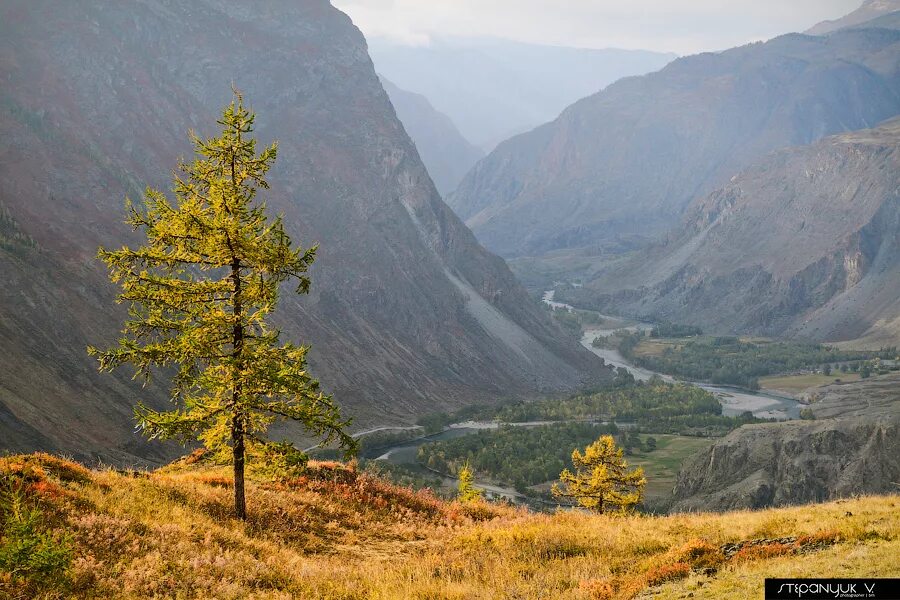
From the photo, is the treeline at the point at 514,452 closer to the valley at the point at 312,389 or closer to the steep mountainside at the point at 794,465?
the valley at the point at 312,389

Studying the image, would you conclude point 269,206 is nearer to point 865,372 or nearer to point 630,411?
point 630,411

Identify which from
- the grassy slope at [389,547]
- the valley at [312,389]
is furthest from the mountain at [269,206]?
the grassy slope at [389,547]

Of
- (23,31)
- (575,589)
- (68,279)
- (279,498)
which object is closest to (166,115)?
(23,31)

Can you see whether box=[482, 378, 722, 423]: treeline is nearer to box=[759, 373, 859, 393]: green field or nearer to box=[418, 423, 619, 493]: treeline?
box=[418, 423, 619, 493]: treeline

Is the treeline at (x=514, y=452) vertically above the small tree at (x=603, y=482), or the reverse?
the small tree at (x=603, y=482)

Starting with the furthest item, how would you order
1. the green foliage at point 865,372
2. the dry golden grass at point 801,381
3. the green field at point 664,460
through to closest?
the dry golden grass at point 801,381
the green foliage at point 865,372
the green field at point 664,460
